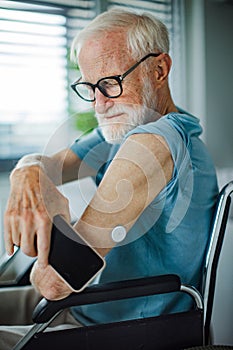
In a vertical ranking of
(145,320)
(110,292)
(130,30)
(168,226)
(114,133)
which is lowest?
(145,320)

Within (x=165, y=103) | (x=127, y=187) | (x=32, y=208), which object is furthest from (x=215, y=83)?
(x=32, y=208)

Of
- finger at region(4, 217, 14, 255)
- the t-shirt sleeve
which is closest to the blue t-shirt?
the t-shirt sleeve

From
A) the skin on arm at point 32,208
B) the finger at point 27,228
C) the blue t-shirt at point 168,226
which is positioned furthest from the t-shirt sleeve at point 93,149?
the finger at point 27,228

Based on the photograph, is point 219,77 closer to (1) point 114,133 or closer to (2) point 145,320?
(1) point 114,133

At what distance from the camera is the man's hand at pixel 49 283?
1.21 metres

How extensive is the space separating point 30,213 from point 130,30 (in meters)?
0.49

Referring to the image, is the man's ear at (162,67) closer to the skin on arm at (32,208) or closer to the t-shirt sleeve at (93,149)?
the t-shirt sleeve at (93,149)

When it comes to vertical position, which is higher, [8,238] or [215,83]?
[215,83]

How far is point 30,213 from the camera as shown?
1.20 metres

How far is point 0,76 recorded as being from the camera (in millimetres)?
1228

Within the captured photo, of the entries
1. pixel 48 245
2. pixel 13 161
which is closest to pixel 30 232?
pixel 48 245

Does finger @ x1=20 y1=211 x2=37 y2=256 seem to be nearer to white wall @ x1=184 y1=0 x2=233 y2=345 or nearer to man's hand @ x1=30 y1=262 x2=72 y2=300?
man's hand @ x1=30 y1=262 x2=72 y2=300

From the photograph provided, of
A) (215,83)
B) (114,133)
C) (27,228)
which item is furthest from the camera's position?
(215,83)

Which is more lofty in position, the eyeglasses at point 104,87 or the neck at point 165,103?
the eyeglasses at point 104,87
